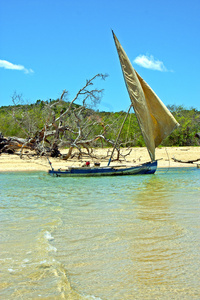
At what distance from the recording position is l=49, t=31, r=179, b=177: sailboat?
1414cm

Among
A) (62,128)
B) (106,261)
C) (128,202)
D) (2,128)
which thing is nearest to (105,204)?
(128,202)

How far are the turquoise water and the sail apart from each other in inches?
267

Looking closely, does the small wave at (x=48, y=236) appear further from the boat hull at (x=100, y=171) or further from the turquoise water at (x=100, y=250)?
the boat hull at (x=100, y=171)

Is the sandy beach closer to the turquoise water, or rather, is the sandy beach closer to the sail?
the sail

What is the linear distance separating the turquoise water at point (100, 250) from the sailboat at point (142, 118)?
6670mm

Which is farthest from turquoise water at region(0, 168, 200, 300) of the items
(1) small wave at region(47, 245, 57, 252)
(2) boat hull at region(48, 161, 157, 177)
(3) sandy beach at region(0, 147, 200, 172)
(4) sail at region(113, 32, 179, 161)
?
(3) sandy beach at region(0, 147, 200, 172)

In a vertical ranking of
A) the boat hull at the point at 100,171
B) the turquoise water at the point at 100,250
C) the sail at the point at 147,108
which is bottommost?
the turquoise water at the point at 100,250

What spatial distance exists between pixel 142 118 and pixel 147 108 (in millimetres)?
684

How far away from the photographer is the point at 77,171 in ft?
47.9

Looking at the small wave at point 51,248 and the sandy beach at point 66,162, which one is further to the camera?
the sandy beach at point 66,162

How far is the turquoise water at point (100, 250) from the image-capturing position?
3.11 meters

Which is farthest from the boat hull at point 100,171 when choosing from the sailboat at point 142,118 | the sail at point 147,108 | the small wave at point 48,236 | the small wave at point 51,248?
the small wave at point 51,248

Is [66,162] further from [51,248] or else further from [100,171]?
[51,248]

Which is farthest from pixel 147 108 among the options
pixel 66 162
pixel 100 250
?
pixel 100 250
